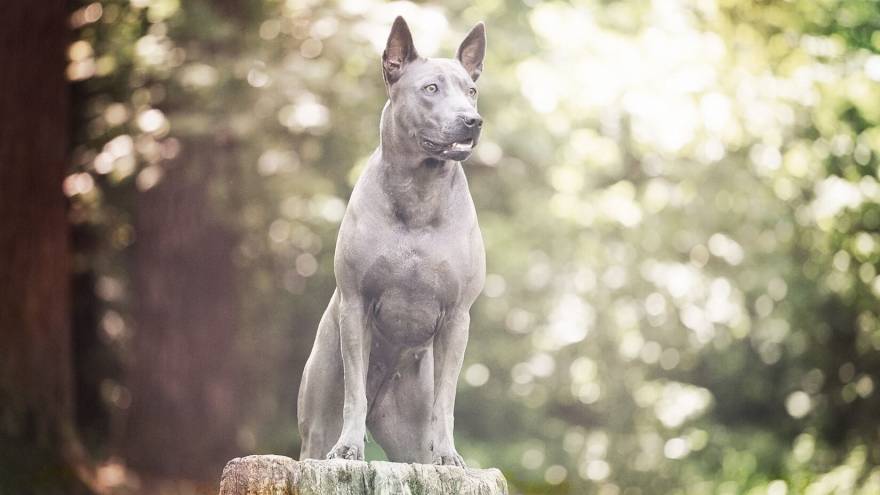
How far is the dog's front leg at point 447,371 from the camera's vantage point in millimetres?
6188

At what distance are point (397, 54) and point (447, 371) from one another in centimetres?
153

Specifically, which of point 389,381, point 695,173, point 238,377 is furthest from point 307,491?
point 695,173

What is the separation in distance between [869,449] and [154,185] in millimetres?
10691

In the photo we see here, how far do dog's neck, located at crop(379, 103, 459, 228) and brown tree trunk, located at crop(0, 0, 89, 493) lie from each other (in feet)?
27.7

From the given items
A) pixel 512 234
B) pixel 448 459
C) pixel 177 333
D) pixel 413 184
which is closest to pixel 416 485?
pixel 448 459

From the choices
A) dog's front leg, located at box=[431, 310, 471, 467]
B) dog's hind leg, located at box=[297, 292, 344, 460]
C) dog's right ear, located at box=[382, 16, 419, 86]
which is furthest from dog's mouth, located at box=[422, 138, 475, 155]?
dog's hind leg, located at box=[297, 292, 344, 460]

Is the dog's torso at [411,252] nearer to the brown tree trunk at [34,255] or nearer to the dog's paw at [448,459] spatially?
the dog's paw at [448,459]

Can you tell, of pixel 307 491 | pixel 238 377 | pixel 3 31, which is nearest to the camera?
pixel 307 491

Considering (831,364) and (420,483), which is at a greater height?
(420,483)

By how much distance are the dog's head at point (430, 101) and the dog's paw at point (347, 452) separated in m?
1.39

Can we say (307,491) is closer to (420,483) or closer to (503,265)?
(420,483)

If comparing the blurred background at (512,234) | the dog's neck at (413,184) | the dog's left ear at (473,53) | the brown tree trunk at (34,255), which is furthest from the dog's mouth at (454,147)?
the brown tree trunk at (34,255)

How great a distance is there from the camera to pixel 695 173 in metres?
17.5

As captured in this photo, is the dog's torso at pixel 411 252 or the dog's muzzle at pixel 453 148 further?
the dog's torso at pixel 411 252
